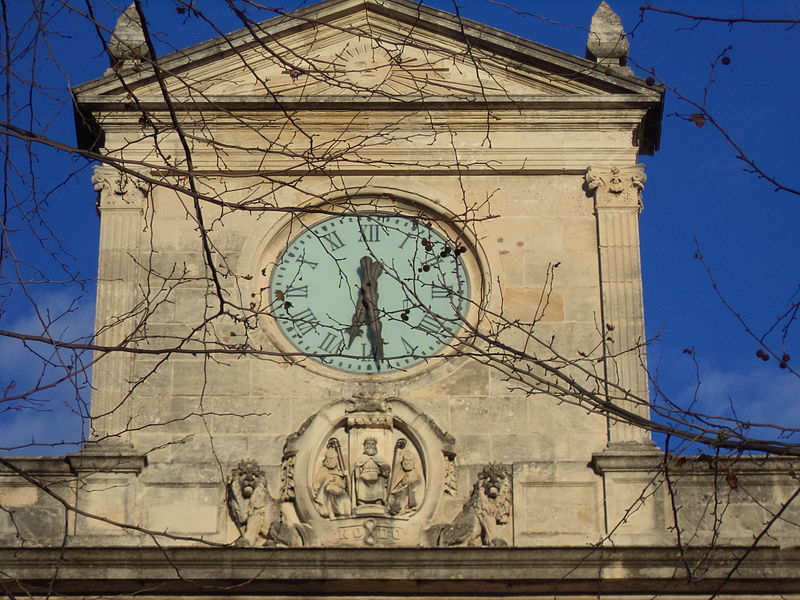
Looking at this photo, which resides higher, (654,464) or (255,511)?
(654,464)

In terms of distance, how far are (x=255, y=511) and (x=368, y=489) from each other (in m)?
0.92

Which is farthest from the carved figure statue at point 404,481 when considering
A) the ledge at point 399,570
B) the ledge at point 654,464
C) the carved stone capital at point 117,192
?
the carved stone capital at point 117,192

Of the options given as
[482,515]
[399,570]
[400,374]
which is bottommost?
[399,570]

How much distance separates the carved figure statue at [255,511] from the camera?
15.7 meters

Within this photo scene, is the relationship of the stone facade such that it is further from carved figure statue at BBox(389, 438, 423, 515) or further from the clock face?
the clock face

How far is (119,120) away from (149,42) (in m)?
6.81

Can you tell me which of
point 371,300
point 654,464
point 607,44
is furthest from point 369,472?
point 607,44

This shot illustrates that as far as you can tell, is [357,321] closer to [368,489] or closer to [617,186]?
[368,489]

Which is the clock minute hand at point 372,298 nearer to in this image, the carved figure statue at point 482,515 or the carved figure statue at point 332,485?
the carved figure statue at point 332,485

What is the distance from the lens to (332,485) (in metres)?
16.0

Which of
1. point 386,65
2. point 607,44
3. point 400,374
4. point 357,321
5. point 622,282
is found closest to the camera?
point 400,374

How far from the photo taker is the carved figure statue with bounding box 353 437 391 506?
52.1ft

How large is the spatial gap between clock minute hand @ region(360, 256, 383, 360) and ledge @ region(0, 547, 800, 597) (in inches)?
86.8

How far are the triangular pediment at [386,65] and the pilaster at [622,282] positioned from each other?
88 centimetres
